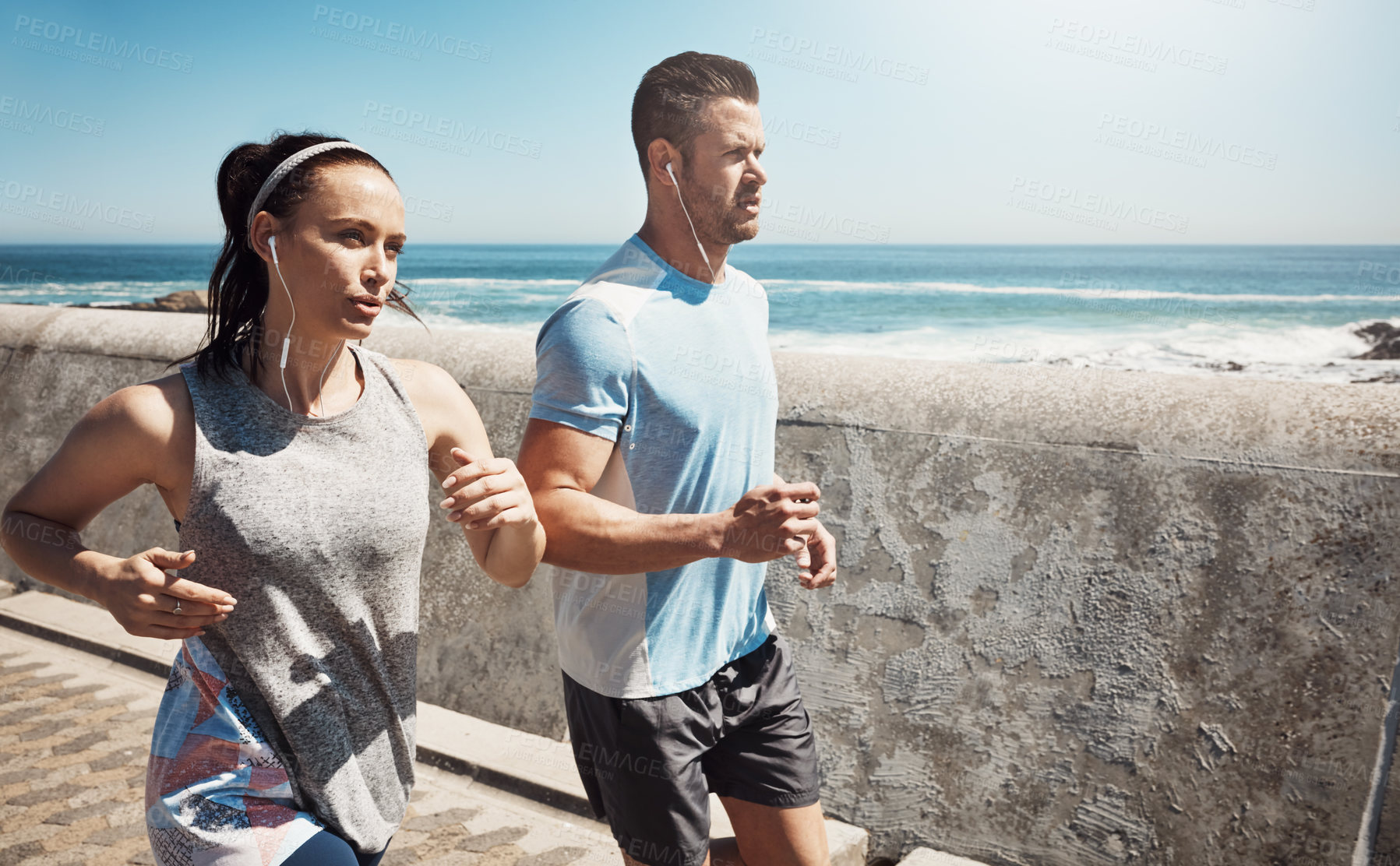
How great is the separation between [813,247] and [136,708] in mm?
73953

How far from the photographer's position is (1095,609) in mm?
2699

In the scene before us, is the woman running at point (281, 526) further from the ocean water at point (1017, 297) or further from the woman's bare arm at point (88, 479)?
the ocean water at point (1017, 297)

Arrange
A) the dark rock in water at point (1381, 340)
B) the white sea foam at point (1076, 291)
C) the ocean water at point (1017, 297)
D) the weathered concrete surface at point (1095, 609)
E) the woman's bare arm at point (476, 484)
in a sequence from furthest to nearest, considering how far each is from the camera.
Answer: the white sea foam at point (1076, 291), the ocean water at point (1017, 297), the dark rock in water at point (1381, 340), the weathered concrete surface at point (1095, 609), the woman's bare arm at point (476, 484)

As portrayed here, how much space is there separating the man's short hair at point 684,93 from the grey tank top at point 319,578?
34.2 inches

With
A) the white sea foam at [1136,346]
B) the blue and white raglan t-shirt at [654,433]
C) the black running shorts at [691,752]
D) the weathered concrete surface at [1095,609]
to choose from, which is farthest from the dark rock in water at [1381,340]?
the blue and white raglan t-shirt at [654,433]

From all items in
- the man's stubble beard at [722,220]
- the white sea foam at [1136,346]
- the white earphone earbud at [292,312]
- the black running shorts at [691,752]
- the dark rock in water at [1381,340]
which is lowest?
the white sea foam at [1136,346]

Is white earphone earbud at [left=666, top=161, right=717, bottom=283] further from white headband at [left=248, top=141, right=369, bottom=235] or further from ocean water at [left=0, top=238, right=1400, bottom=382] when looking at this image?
ocean water at [left=0, top=238, right=1400, bottom=382]

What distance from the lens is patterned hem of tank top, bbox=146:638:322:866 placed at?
4.86 feet

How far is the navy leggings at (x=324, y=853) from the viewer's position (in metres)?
1.51

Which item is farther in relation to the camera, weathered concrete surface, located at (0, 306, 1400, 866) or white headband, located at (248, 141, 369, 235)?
weathered concrete surface, located at (0, 306, 1400, 866)

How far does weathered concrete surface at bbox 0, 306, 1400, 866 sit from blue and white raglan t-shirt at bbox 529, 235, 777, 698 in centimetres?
105

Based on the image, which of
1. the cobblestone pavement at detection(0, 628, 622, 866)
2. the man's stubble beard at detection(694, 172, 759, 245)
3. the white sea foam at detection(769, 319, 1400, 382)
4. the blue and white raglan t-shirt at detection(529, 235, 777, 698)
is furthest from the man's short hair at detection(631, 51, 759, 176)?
the white sea foam at detection(769, 319, 1400, 382)

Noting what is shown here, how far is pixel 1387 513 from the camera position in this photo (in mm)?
2361

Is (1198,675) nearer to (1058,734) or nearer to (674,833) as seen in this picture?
(1058,734)
